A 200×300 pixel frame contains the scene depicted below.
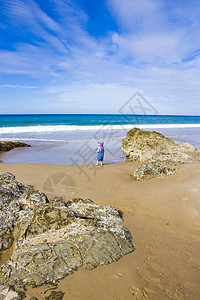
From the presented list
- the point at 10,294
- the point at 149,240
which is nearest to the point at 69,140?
the point at 149,240

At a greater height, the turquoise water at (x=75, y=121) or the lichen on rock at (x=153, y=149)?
the turquoise water at (x=75, y=121)

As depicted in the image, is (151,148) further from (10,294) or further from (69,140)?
(69,140)

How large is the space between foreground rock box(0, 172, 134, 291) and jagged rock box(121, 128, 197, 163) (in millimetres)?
6649

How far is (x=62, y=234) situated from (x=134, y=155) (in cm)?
809

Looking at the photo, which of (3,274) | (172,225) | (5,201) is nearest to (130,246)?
(172,225)

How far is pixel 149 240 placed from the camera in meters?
3.20

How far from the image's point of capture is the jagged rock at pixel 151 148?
949 cm

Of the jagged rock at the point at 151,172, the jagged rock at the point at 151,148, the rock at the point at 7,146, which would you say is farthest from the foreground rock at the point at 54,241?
the rock at the point at 7,146

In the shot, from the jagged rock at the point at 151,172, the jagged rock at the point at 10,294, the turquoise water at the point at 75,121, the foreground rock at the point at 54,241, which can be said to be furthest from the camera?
the turquoise water at the point at 75,121

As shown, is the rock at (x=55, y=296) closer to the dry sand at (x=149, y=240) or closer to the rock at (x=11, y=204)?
the dry sand at (x=149, y=240)

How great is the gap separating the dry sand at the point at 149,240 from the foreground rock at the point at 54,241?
134 mm

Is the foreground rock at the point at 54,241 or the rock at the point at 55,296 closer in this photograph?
the rock at the point at 55,296

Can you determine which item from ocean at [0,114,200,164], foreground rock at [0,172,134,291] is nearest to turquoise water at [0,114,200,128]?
ocean at [0,114,200,164]

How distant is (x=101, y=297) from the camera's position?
2.14m
